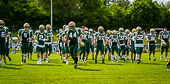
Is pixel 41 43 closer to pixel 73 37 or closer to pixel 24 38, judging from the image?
pixel 24 38

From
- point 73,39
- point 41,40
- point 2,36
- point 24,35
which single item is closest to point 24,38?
point 24,35

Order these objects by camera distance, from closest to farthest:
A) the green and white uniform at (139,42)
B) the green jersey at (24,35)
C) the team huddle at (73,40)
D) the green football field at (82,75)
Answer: the green football field at (82,75)
the team huddle at (73,40)
the green jersey at (24,35)
the green and white uniform at (139,42)

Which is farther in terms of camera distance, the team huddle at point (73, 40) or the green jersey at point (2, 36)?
Answer: the green jersey at point (2, 36)

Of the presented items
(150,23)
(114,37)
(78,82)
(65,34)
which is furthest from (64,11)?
(78,82)

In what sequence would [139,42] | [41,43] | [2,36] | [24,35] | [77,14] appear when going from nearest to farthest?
[2,36] → [24,35] → [41,43] → [139,42] → [77,14]

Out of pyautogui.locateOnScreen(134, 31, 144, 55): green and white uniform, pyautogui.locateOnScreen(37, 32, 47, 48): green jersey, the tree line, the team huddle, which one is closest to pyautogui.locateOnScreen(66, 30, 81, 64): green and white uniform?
the team huddle

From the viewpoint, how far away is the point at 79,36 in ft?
42.4

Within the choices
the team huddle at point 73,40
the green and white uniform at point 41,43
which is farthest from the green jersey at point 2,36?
the green and white uniform at point 41,43

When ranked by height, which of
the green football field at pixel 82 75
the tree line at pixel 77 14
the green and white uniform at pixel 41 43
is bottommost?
the green football field at pixel 82 75

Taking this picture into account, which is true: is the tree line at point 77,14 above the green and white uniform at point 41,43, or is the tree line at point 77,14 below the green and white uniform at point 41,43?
above

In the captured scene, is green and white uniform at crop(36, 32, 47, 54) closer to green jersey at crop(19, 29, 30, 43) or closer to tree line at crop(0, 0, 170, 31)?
green jersey at crop(19, 29, 30, 43)

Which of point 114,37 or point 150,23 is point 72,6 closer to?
point 150,23

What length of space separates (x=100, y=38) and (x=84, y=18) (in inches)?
2171

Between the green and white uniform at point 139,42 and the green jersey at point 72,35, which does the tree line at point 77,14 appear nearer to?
the green and white uniform at point 139,42
